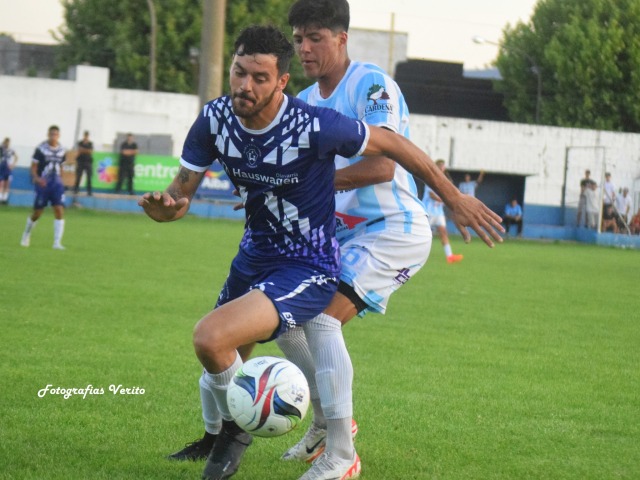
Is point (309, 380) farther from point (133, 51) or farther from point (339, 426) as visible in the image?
point (133, 51)

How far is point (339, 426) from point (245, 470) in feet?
1.68

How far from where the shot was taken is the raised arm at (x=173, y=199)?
4.62 meters

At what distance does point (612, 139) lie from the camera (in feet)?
130

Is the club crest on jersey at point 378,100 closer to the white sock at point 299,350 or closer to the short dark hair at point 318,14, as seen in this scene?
the short dark hair at point 318,14

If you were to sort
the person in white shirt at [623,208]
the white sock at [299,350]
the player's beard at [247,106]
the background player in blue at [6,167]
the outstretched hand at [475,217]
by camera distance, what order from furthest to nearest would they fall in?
the person in white shirt at [623,208] → the background player in blue at [6,167] → the white sock at [299,350] → the outstretched hand at [475,217] → the player's beard at [247,106]

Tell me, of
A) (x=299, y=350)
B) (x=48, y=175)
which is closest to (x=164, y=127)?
(x=48, y=175)

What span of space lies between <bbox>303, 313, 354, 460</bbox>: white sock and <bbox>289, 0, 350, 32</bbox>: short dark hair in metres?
1.44

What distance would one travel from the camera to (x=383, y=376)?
756 centimetres

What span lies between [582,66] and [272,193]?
4790 cm

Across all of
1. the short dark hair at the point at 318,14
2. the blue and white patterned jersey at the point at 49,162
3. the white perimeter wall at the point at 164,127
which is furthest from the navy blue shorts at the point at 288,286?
the white perimeter wall at the point at 164,127

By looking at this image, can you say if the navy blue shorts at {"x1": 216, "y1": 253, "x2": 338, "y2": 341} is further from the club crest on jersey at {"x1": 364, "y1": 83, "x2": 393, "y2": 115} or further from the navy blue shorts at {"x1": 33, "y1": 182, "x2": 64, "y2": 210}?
the navy blue shorts at {"x1": 33, "y1": 182, "x2": 64, "y2": 210}

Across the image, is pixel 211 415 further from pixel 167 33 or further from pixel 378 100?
pixel 167 33

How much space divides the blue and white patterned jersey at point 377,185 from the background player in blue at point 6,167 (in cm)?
2599

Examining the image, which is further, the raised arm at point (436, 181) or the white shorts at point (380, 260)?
the white shorts at point (380, 260)
